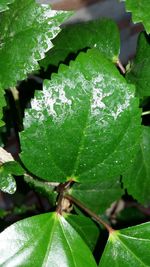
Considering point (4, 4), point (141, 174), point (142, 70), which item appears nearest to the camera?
point (4, 4)

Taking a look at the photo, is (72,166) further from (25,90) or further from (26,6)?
(25,90)

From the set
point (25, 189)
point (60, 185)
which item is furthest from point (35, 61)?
point (25, 189)

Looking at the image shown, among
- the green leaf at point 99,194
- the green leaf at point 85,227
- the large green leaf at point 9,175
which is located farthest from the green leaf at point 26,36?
the green leaf at point 99,194

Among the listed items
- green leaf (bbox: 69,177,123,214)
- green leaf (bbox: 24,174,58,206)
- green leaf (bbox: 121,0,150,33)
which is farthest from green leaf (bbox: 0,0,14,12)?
green leaf (bbox: 69,177,123,214)

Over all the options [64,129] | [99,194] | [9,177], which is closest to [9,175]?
[9,177]

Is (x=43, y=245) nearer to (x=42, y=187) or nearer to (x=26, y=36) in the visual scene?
(x=42, y=187)

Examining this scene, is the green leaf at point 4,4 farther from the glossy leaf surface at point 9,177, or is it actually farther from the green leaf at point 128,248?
the green leaf at point 128,248
